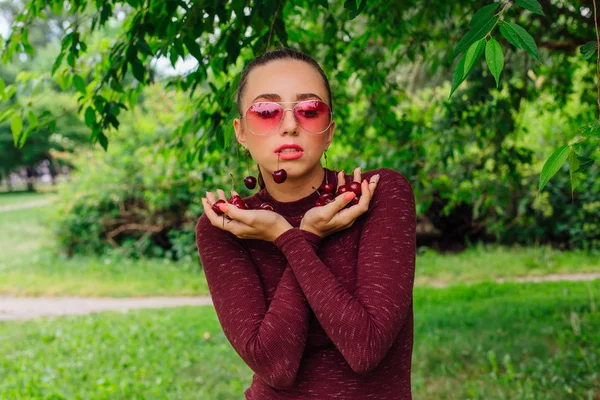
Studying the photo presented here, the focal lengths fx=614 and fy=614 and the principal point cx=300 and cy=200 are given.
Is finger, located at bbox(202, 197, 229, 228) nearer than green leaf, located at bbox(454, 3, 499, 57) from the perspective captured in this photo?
No

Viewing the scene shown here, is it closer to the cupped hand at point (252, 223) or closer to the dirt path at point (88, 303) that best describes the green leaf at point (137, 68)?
the cupped hand at point (252, 223)

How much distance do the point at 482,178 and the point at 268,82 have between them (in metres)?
4.93

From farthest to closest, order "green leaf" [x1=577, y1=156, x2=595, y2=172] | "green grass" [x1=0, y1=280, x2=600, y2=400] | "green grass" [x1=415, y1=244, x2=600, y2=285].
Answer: "green grass" [x1=415, y1=244, x2=600, y2=285], "green grass" [x1=0, y1=280, x2=600, y2=400], "green leaf" [x1=577, y1=156, x2=595, y2=172]

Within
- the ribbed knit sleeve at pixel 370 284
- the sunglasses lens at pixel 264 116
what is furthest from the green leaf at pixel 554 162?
the sunglasses lens at pixel 264 116

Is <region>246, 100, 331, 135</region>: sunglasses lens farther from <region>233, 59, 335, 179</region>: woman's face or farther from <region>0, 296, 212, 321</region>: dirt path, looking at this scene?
<region>0, 296, 212, 321</region>: dirt path

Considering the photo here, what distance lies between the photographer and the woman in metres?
1.60

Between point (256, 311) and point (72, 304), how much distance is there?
8460 mm

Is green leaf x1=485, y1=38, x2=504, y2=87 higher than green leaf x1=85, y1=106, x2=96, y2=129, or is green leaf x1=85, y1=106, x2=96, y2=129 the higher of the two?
green leaf x1=485, y1=38, x2=504, y2=87

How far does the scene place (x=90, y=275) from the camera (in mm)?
11062

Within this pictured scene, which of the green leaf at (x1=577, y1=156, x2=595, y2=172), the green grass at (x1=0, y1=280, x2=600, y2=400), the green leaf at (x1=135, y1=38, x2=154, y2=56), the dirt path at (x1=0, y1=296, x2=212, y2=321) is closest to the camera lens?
the green leaf at (x1=577, y1=156, x2=595, y2=172)

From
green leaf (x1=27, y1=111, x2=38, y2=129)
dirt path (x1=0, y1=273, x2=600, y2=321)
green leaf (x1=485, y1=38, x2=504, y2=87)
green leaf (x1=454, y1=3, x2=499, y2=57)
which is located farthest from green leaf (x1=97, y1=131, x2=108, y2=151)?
dirt path (x1=0, y1=273, x2=600, y2=321)

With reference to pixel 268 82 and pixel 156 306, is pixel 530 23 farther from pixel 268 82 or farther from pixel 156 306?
pixel 156 306

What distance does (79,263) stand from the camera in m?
12.0

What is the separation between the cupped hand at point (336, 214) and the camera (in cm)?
167
